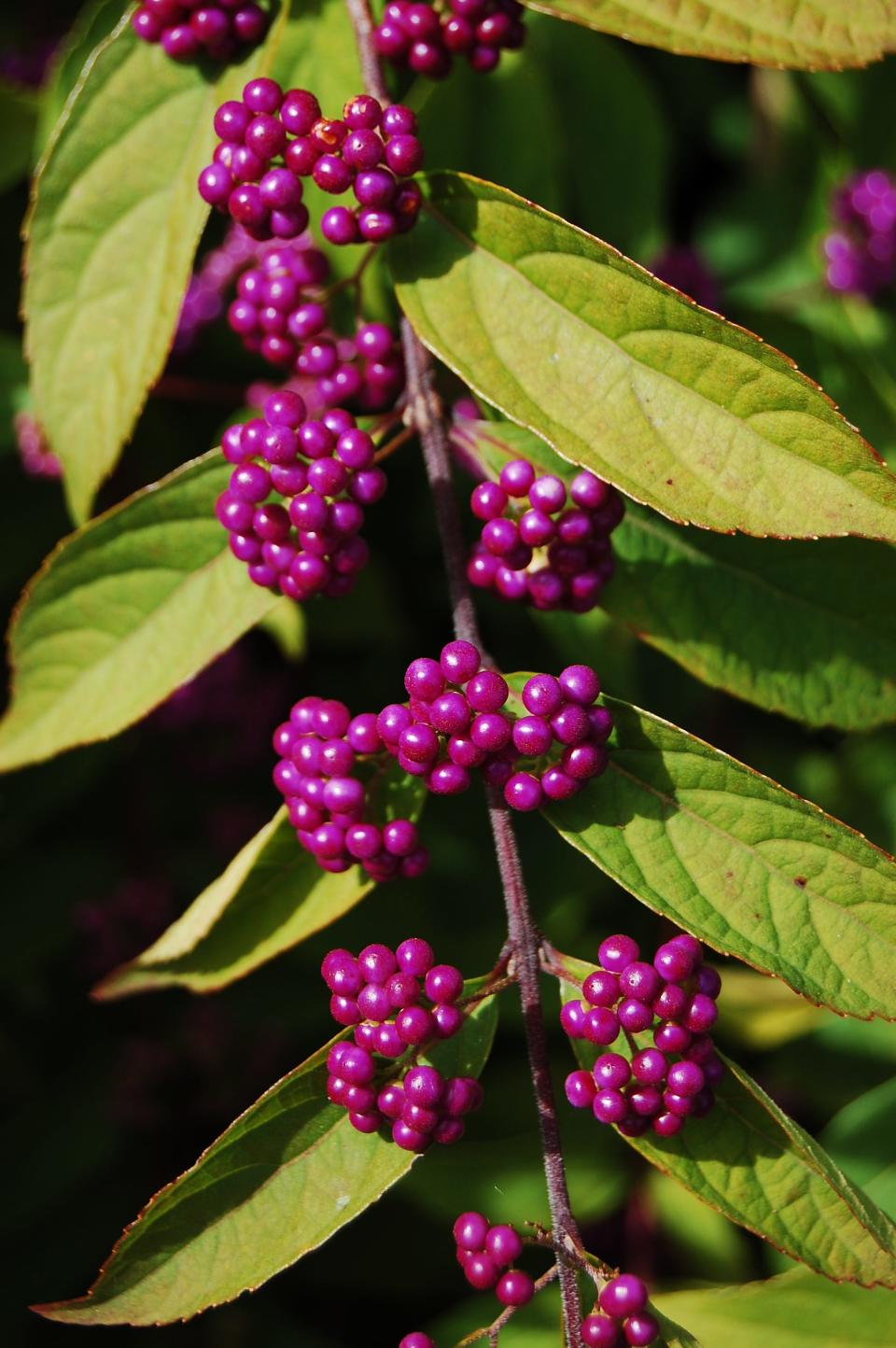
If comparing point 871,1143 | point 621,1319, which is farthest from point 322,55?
point 871,1143

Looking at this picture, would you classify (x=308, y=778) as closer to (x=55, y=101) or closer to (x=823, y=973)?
(x=823, y=973)

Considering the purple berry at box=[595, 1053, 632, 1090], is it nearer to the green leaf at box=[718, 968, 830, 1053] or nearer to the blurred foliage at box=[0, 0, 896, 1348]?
the blurred foliage at box=[0, 0, 896, 1348]

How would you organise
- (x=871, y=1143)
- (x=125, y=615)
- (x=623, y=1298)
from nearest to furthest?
(x=623, y=1298) < (x=125, y=615) < (x=871, y=1143)

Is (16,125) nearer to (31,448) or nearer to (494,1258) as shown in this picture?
(31,448)

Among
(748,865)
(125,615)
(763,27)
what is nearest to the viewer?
(748,865)

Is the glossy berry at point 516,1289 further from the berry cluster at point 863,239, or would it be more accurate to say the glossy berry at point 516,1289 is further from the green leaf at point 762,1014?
the berry cluster at point 863,239

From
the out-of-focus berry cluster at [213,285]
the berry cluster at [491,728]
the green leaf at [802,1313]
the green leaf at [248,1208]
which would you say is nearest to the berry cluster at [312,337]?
the berry cluster at [491,728]
